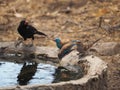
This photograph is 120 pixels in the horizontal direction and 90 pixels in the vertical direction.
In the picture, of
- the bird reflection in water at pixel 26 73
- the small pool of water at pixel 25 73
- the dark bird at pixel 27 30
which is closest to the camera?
the small pool of water at pixel 25 73

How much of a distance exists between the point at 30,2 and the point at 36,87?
33.6 ft

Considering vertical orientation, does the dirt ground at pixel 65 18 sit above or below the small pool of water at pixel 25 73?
below

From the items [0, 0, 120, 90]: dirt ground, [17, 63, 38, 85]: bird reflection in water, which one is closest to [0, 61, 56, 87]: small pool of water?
[17, 63, 38, 85]: bird reflection in water

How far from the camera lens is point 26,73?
6.72m

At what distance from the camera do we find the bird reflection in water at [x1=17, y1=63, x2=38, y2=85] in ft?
20.3

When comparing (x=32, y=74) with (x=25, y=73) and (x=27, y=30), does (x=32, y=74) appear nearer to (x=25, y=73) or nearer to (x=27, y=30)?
(x=25, y=73)

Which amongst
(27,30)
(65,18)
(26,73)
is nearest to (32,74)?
(26,73)

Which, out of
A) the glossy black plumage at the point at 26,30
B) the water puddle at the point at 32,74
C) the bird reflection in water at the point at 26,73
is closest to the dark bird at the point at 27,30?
the glossy black plumage at the point at 26,30

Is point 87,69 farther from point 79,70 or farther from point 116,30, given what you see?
point 116,30

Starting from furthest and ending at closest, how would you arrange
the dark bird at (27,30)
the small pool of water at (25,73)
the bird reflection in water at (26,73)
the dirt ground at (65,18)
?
1. the dirt ground at (65,18)
2. the dark bird at (27,30)
3. the bird reflection in water at (26,73)
4. the small pool of water at (25,73)

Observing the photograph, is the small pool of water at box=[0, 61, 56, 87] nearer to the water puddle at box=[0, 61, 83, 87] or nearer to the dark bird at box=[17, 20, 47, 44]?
the water puddle at box=[0, 61, 83, 87]

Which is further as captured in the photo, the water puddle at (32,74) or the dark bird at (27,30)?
the dark bird at (27,30)

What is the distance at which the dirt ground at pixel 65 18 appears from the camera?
11.6 m

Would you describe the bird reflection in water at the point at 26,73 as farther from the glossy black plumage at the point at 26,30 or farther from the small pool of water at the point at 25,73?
the glossy black plumage at the point at 26,30
